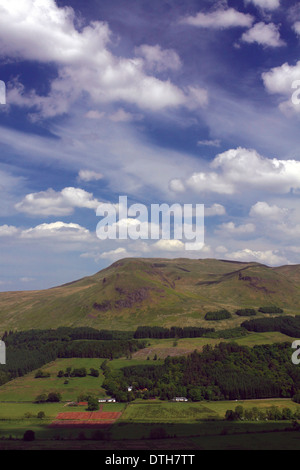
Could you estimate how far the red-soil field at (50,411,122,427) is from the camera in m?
142

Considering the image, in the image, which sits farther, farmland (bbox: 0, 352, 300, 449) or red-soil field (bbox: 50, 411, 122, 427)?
red-soil field (bbox: 50, 411, 122, 427)

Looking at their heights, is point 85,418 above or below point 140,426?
below

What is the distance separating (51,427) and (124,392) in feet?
156

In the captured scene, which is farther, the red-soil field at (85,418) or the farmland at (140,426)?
the red-soil field at (85,418)

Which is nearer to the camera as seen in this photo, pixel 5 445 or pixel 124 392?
pixel 5 445

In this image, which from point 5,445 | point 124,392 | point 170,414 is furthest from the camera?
Answer: point 124,392

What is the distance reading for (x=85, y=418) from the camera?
149625 mm

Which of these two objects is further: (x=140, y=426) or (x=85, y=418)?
(x=85, y=418)

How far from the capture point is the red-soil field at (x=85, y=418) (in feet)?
465
